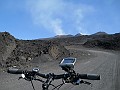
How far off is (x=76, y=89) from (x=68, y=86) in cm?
74

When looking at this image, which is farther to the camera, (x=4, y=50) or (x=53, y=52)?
(x=53, y=52)

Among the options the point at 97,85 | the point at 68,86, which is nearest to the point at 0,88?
the point at 68,86

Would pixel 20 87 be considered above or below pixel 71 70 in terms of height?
below

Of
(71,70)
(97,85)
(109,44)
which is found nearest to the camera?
(71,70)

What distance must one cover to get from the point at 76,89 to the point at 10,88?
10.2 feet

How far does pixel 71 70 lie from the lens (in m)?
3.88

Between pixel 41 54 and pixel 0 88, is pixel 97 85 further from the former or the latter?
pixel 41 54

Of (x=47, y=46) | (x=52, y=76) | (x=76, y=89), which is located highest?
(x=47, y=46)

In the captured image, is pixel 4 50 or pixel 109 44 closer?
pixel 4 50

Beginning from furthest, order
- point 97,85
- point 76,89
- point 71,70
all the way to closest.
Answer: point 97,85, point 76,89, point 71,70

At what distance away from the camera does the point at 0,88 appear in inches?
595

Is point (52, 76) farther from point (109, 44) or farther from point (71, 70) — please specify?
point (109, 44)

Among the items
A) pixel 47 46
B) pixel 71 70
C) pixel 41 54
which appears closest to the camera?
pixel 71 70

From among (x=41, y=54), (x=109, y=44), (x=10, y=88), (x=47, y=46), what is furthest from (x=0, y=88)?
(x=109, y=44)
